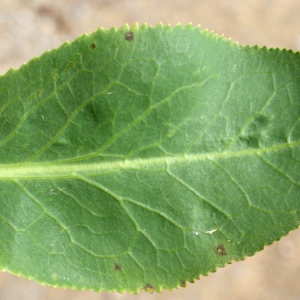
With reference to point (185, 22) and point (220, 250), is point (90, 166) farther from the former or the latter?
point (185, 22)

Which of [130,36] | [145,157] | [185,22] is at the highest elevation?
[185,22]

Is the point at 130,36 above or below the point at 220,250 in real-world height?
above

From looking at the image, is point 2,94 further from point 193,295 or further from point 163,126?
point 193,295

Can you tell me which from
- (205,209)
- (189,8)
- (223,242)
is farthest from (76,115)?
(189,8)

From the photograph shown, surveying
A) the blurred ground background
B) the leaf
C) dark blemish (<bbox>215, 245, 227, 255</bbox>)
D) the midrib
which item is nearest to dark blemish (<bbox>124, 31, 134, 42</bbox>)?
the leaf

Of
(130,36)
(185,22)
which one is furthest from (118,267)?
(185,22)

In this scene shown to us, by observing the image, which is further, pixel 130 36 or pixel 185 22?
pixel 185 22

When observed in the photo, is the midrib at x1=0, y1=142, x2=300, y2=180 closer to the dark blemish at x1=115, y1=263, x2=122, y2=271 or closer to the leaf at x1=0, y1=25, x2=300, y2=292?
the leaf at x1=0, y1=25, x2=300, y2=292

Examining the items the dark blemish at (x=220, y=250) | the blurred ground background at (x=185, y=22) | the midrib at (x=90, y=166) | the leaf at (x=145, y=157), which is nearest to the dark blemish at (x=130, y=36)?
the leaf at (x=145, y=157)
